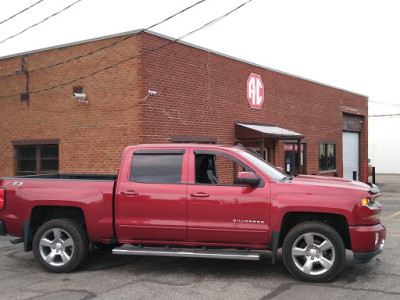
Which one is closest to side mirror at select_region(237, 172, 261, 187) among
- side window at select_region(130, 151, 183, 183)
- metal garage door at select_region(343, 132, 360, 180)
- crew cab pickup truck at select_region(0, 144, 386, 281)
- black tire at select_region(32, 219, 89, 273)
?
crew cab pickup truck at select_region(0, 144, 386, 281)

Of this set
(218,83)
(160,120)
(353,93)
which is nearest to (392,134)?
(353,93)

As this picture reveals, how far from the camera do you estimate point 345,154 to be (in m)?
25.0

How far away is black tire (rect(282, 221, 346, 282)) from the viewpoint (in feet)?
19.4

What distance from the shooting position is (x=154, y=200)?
6406 mm

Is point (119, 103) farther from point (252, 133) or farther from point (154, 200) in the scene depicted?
point (154, 200)

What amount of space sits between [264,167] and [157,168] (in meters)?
1.58

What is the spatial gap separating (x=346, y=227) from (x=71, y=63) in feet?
33.0

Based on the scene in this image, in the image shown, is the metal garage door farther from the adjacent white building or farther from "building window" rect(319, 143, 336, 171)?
the adjacent white building

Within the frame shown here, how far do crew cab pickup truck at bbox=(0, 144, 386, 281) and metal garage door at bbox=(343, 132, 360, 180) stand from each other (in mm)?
19117

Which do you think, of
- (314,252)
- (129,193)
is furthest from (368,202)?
(129,193)

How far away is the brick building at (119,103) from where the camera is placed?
12406 mm

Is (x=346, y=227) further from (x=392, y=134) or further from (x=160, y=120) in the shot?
(x=392, y=134)

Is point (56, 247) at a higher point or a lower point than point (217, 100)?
lower

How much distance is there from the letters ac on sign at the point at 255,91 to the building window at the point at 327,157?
19.0 feet
